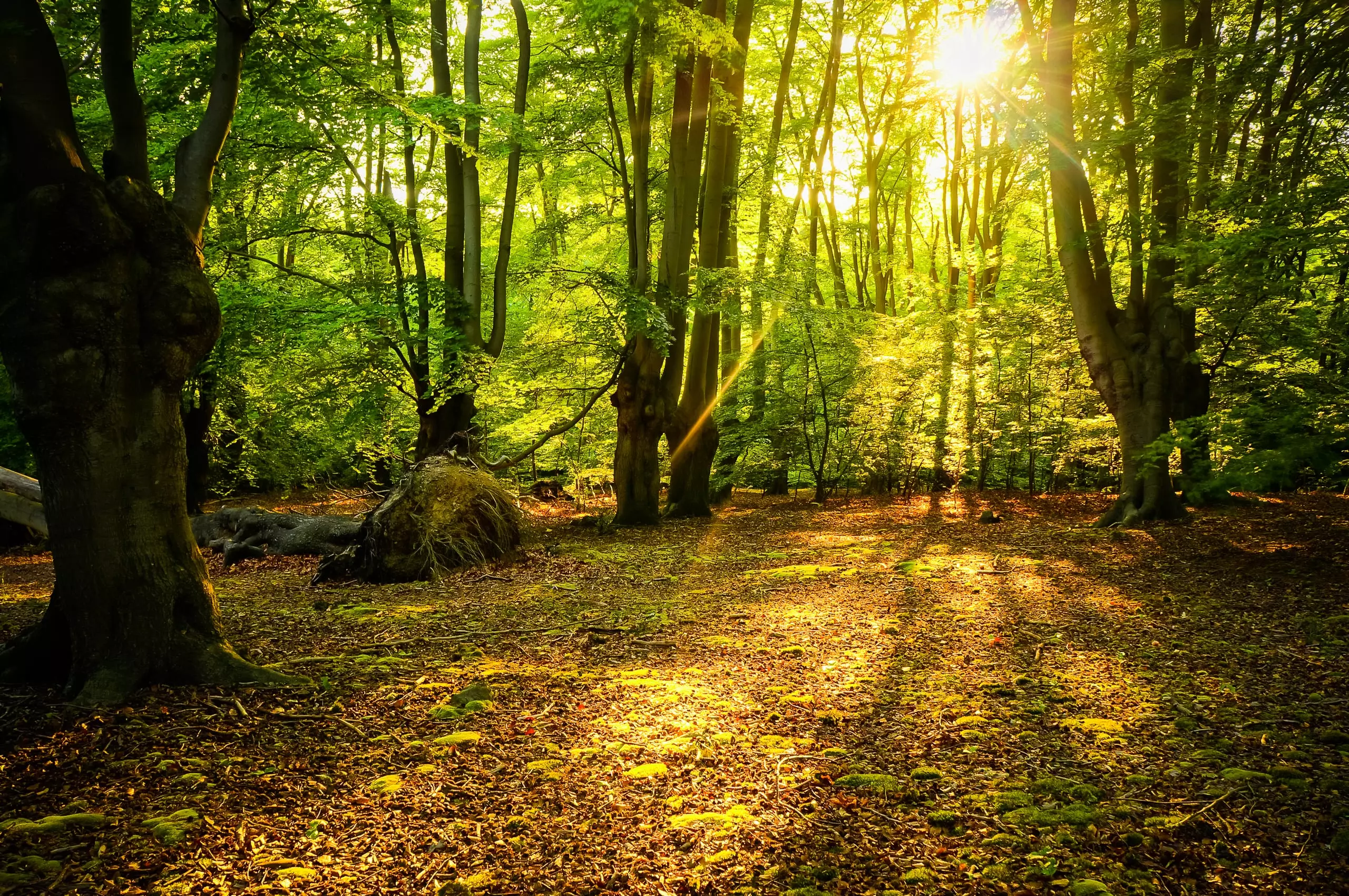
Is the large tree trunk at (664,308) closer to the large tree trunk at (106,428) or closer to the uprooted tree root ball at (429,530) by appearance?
the uprooted tree root ball at (429,530)

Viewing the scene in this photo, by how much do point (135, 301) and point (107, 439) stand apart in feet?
2.36

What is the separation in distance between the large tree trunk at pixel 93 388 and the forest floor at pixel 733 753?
26 centimetres

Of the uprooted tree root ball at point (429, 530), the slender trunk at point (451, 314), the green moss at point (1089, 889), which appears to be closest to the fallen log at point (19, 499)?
the uprooted tree root ball at point (429, 530)

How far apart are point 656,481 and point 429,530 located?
15.7ft

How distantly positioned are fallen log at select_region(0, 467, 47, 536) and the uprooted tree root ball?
15.2ft

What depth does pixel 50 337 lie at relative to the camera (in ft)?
11.3

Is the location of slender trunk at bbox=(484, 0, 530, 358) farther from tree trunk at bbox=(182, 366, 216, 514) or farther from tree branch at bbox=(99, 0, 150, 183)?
tree branch at bbox=(99, 0, 150, 183)

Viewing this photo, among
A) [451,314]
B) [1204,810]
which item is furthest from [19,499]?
[1204,810]

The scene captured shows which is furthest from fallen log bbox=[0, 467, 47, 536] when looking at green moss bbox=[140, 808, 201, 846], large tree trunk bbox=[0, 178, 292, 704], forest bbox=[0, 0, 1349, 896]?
green moss bbox=[140, 808, 201, 846]

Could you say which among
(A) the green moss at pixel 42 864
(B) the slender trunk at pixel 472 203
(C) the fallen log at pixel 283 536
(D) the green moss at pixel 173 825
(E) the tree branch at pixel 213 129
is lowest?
(C) the fallen log at pixel 283 536

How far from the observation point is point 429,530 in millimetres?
7953

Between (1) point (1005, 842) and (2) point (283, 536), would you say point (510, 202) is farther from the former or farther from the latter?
(1) point (1005, 842)

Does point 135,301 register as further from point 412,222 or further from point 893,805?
point 412,222

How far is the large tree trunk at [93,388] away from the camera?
3445mm
